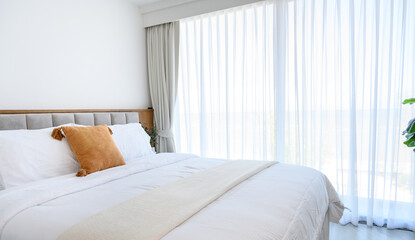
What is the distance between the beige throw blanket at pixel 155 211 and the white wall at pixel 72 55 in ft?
5.56

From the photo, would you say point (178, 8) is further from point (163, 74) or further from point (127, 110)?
point (127, 110)

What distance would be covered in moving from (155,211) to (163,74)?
8.74 ft

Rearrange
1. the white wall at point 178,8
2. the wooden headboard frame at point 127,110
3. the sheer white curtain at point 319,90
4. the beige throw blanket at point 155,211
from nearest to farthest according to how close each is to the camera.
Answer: the beige throw blanket at point 155,211 → the wooden headboard frame at point 127,110 → the sheer white curtain at point 319,90 → the white wall at point 178,8

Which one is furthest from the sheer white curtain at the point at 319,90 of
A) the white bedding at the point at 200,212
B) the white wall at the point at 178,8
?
the white bedding at the point at 200,212

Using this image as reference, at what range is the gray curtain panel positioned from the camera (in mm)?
3451

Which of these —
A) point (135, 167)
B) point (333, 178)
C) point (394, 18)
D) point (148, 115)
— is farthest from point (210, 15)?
point (333, 178)

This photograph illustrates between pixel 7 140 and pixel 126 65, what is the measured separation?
1869 millimetres

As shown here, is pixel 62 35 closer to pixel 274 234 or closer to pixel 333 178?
pixel 274 234

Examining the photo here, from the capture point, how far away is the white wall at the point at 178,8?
9.95 ft

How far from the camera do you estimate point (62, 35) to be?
2.53 m

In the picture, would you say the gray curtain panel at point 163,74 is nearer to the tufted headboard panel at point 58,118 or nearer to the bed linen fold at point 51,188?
the tufted headboard panel at point 58,118

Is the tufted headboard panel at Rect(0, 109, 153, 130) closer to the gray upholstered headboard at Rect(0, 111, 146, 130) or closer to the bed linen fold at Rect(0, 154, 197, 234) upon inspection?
the gray upholstered headboard at Rect(0, 111, 146, 130)

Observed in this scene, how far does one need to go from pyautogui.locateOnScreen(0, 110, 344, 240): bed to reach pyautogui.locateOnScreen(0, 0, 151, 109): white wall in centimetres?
40

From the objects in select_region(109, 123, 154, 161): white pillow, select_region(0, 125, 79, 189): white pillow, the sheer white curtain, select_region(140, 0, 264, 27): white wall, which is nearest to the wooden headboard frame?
select_region(0, 125, 79, 189): white pillow
